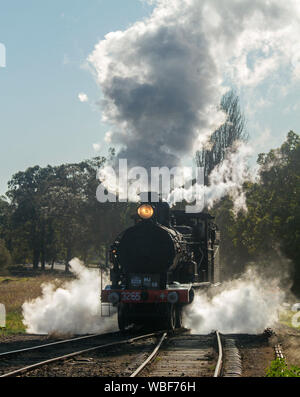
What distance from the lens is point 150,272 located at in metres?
15.1

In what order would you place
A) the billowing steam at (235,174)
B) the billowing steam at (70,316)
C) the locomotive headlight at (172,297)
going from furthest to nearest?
the billowing steam at (235,174) → the billowing steam at (70,316) → the locomotive headlight at (172,297)

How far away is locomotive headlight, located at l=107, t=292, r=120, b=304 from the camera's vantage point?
1475cm

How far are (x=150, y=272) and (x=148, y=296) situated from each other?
2.13 ft

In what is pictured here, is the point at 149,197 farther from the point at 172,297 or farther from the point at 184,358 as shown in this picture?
the point at 184,358

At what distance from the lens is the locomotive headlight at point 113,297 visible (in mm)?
14750

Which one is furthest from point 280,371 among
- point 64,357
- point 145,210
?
point 145,210

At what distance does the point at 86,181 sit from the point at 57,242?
7.33 metres

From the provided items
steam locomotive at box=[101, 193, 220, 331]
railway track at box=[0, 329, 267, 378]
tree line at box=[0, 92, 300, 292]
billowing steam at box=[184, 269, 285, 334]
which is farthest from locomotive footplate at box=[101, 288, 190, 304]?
tree line at box=[0, 92, 300, 292]

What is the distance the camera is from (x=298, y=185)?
28.2m

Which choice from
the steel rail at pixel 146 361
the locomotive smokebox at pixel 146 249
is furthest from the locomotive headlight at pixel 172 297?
the steel rail at pixel 146 361

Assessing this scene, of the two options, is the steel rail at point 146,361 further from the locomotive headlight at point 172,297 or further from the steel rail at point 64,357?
the locomotive headlight at point 172,297

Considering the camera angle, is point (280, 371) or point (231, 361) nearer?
point (280, 371)

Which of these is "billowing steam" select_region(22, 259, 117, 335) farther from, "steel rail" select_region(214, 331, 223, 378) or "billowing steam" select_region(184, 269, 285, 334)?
"steel rail" select_region(214, 331, 223, 378)
